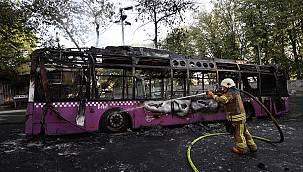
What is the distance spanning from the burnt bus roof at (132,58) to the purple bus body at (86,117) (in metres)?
1.34

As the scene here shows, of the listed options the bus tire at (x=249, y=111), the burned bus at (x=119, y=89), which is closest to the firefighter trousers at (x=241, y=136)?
the burned bus at (x=119, y=89)

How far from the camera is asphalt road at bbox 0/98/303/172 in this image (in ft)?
16.3

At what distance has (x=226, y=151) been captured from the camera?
613cm

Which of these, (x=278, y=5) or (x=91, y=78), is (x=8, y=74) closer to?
(x=91, y=78)

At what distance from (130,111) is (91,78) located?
5.50 ft

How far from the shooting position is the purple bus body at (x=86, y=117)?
22.9 feet

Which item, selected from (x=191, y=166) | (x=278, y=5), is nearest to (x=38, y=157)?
(x=191, y=166)

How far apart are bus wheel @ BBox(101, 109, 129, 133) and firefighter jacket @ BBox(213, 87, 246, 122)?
340 cm

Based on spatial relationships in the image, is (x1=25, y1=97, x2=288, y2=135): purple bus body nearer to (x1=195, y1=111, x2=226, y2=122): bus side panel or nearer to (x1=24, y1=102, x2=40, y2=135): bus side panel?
(x1=24, y1=102, x2=40, y2=135): bus side panel

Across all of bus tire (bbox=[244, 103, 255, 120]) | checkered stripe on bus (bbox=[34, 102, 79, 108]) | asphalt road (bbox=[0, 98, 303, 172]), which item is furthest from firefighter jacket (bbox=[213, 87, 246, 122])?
bus tire (bbox=[244, 103, 255, 120])

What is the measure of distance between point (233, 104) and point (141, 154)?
8.36 ft

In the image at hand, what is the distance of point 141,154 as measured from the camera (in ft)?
19.5

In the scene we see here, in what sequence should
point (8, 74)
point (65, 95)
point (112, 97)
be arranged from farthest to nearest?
point (8, 74) → point (112, 97) → point (65, 95)

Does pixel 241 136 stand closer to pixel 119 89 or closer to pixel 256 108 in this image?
pixel 119 89
